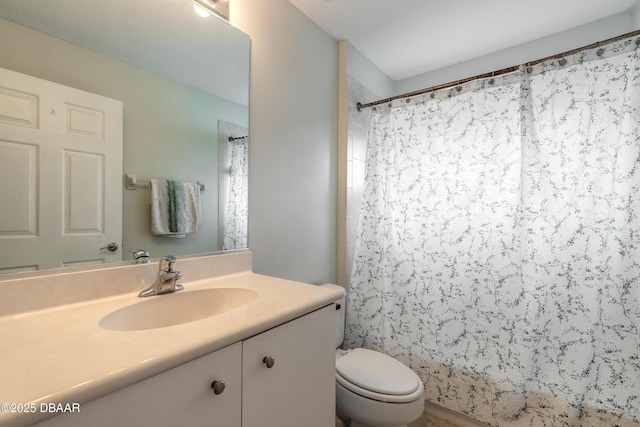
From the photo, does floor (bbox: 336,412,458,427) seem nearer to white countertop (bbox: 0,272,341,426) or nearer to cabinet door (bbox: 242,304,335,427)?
cabinet door (bbox: 242,304,335,427)

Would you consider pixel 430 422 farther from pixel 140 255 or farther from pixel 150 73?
pixel 150 73

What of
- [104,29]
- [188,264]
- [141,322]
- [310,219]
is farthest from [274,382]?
[104,29]

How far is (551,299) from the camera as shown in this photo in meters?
Answer: 1.36

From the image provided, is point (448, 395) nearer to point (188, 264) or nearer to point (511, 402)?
point (511, 402)

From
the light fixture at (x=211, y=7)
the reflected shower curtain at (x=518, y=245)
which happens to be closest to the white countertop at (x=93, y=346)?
the reflected shower curtain at (x=518, y=245)

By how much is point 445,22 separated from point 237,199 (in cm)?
170

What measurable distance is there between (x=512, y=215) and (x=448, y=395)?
3.62ft

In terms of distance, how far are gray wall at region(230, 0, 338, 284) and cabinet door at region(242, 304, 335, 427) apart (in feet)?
2.03

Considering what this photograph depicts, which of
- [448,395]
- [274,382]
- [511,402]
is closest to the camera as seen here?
[274,382]

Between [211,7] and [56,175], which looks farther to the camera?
[211,7]

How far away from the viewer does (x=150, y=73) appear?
104 cm

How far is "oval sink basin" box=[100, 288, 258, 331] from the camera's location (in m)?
0.82

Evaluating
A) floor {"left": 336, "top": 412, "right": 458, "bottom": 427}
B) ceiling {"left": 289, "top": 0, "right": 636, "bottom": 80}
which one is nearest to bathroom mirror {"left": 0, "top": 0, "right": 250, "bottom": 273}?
ceiling {"left": 289, "top": 0, "right": 636, "bottom": 80}

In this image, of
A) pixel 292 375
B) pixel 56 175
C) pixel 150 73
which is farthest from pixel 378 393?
pixel 150 73
